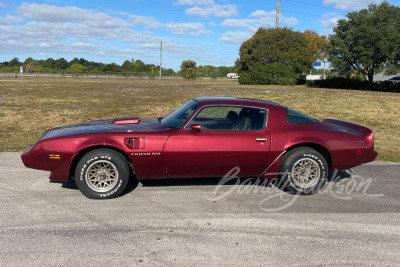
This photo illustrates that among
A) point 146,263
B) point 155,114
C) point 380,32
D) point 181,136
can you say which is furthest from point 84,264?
point 380,32

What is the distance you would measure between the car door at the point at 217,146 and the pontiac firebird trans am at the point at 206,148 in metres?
0.01

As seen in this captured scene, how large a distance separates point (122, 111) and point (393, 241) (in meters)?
13.1

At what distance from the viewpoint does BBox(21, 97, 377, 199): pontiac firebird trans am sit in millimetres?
4809

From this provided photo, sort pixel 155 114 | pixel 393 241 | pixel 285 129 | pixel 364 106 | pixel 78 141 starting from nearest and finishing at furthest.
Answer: pixel 393 241
pixel 78 141
pixel 285 129
pixel 155 114
pixel 364 106

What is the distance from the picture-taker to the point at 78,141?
4.77 meters

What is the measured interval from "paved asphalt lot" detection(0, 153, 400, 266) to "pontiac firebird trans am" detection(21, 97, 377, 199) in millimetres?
330

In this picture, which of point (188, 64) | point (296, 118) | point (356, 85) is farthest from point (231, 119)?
point (188, 64)

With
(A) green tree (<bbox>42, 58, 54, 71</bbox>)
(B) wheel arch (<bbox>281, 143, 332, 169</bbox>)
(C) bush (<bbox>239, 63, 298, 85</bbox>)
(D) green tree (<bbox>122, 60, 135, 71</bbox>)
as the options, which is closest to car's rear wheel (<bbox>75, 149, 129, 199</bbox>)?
(B) wheel arch (<bbox>281, 143, 332, 169</bbox>)

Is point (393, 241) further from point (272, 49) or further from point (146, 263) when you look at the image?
point (272, 49)

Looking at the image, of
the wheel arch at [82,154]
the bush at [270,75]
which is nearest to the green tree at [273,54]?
the bush at [270,75]

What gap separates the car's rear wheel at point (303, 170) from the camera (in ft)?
16.9

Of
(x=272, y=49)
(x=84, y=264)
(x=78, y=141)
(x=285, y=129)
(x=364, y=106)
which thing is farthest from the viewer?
(x=272, y=49)

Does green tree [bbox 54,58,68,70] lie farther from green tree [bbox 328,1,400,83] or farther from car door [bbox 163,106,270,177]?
car door [bbox 163,106,270,177]

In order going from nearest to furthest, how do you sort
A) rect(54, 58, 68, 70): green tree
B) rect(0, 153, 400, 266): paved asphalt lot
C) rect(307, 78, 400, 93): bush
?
rect(0, 153, 400, 266): paved asphalt lot, rect(307, 78, 400, 93): bush, rect(54, 58, 68, 70): green tree
